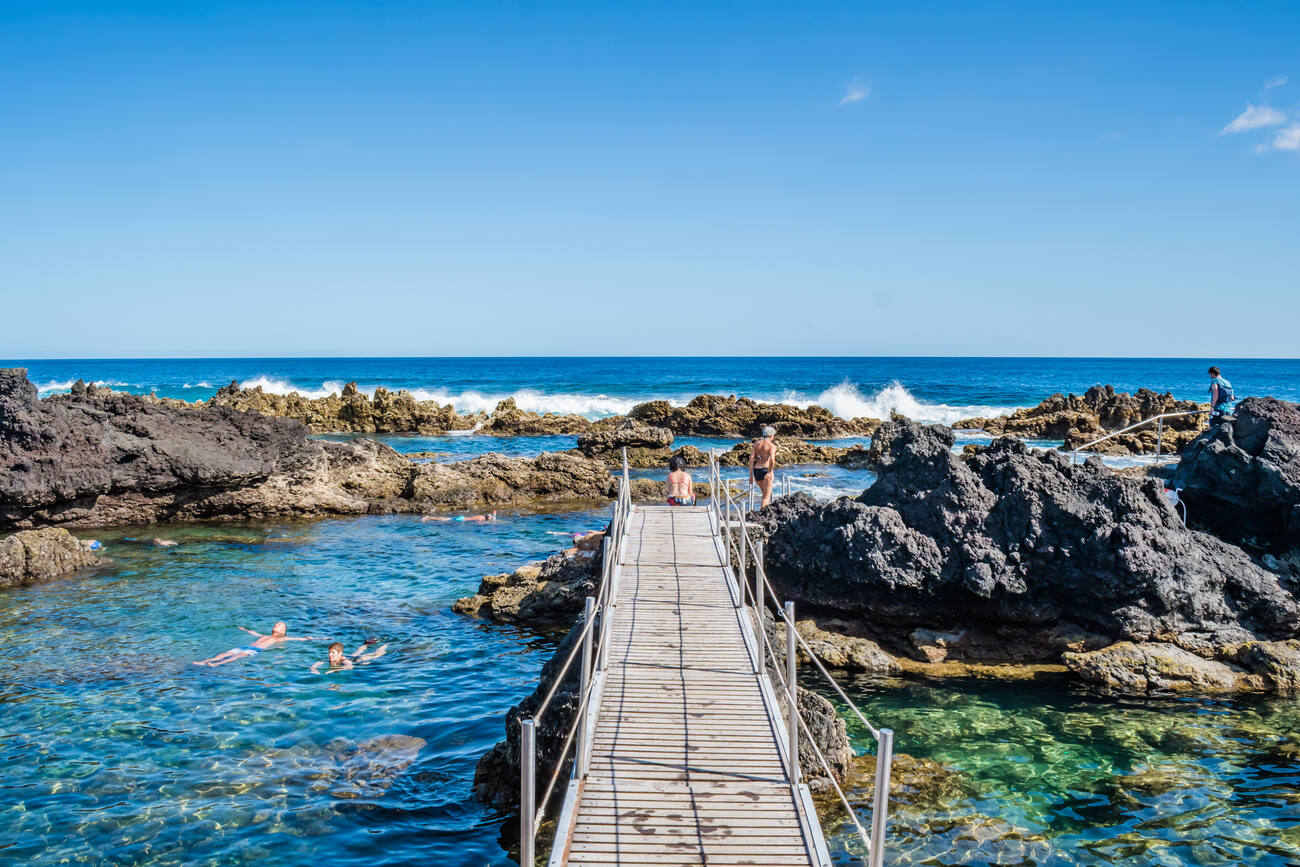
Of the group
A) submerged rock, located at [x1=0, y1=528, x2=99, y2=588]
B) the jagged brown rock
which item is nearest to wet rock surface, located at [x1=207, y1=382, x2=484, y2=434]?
the jagged brown rock

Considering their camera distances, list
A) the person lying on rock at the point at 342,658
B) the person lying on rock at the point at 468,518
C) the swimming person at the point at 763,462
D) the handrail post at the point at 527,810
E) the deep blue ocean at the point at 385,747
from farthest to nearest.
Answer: the person lying on rock at the point at 468,518 → the swimming person at the point at 763,462 → the person lying on rock at the point at 342,658 → the deep blue ocean at the point at 385,747 → the handrail post at the point at 527,810

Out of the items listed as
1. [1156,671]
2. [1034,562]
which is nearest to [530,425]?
[1034,562]

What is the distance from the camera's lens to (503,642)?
14.8 metres

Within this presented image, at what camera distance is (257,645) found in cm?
1452

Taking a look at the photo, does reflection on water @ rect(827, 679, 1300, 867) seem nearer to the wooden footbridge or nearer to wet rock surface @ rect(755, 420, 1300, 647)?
wet rock surface @ rect(755, 420, 1300, 647)

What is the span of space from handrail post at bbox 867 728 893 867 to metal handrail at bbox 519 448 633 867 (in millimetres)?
2128

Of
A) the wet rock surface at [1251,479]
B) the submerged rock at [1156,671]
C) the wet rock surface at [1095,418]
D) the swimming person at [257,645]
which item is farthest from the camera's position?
the wet rock surface at [1095,418]

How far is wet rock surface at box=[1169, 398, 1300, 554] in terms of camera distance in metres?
13.9

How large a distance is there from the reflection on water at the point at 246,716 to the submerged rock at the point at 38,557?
31.7 inches

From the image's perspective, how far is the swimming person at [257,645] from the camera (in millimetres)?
13717

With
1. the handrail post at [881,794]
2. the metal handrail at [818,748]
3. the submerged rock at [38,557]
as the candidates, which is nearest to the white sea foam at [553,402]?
the submerged rock at [38,557]

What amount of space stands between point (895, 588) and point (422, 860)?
7.98 m

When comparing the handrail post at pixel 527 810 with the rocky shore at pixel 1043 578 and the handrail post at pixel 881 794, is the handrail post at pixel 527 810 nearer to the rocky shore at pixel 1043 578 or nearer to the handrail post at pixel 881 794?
the handrail post at pixel 881 794

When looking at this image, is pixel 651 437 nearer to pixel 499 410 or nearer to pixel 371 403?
pixel 499 410
